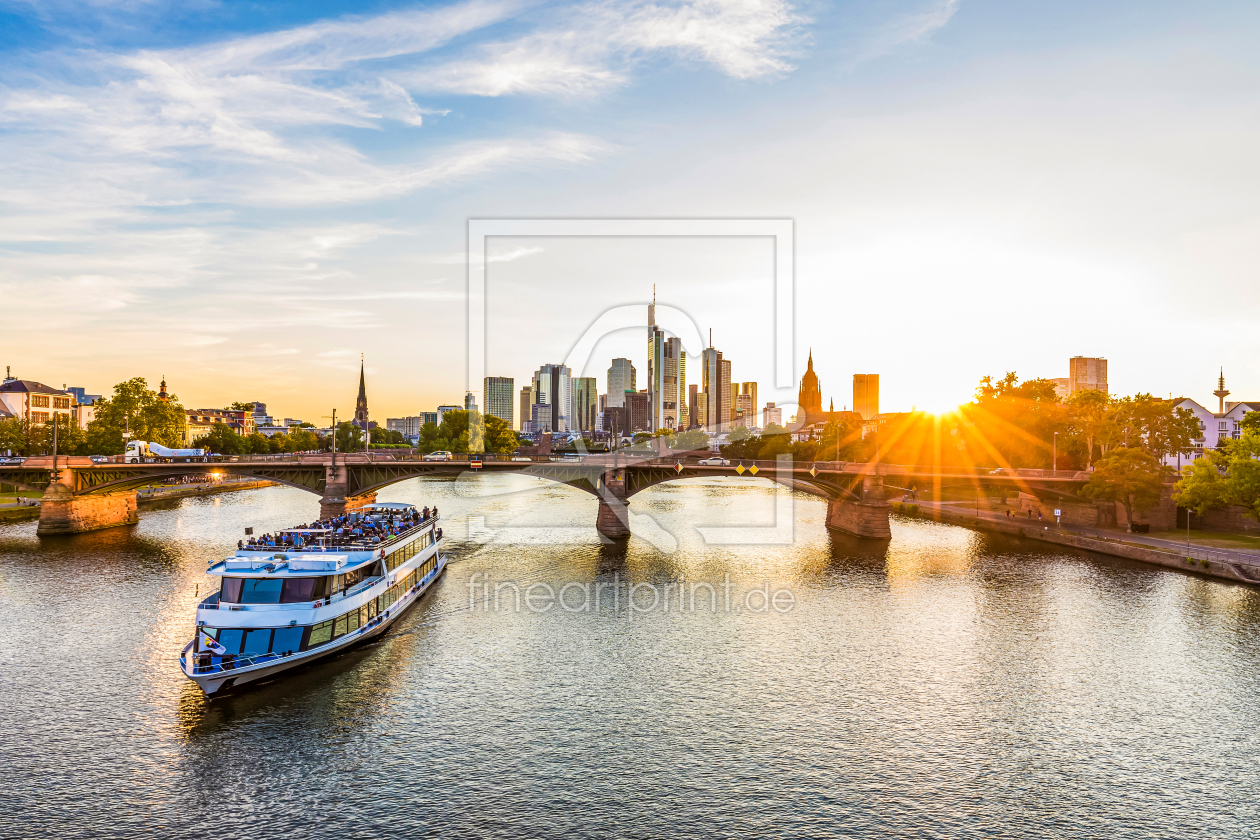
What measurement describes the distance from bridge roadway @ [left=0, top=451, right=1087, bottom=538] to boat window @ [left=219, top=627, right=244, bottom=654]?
4019cm

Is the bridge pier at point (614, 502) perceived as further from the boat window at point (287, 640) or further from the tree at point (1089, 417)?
the tree at point (1089, 417)

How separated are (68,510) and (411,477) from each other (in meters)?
36.9

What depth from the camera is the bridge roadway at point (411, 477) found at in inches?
3017

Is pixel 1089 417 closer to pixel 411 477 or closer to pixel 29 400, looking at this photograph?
pixel 411 477

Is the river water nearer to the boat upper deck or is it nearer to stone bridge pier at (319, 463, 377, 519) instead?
the boat upper deck

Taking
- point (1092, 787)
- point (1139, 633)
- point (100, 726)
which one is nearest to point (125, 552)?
point (100, 726)

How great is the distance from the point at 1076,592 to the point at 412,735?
48.0 meters

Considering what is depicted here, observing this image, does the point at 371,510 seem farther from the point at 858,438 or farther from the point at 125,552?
the point at 858,438

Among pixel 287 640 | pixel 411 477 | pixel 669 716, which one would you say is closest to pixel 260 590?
pixel 287 640

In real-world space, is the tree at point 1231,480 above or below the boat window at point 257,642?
above

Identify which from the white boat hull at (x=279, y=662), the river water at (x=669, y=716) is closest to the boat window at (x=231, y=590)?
the white boat hull at (x=279, y=662)

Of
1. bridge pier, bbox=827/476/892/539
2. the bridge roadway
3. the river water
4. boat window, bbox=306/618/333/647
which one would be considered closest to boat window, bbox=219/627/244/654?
the river water

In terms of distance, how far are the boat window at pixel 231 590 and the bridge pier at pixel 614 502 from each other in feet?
149

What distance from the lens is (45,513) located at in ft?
246
